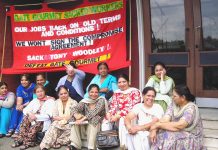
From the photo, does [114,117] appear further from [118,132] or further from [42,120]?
[42,120]

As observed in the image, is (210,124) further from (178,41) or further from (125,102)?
(178,41)

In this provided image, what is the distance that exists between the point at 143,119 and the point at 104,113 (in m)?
0.83

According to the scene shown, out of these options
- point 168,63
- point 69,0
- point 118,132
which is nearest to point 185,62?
point 168,63

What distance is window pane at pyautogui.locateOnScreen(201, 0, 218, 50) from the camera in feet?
19.6

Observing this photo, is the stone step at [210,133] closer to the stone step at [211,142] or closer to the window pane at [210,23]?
the stone step at [211,142]

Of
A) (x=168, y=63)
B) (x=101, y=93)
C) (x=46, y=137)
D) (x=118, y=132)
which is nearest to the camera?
(x=118, y=132)

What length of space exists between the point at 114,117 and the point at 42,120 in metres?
1.34

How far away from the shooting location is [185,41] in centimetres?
626

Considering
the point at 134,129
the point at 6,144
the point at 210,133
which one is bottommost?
the point at 6,144

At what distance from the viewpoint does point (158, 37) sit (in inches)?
257

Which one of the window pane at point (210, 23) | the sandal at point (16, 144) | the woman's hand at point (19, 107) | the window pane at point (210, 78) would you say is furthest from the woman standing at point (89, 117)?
the window pane at point (210, 23)

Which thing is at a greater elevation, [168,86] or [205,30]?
[205,30]

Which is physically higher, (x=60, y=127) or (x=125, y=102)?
(x=125, y=102)

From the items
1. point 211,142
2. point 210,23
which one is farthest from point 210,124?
point 210,23
